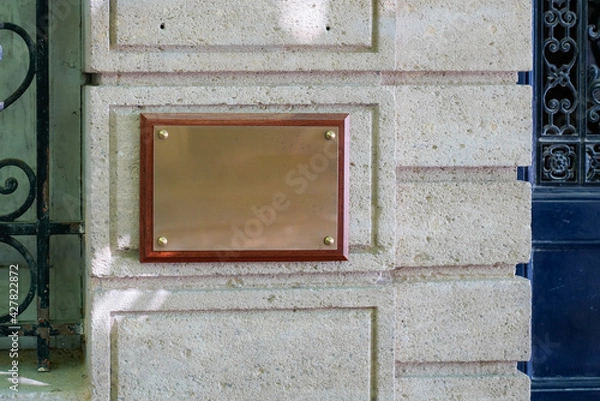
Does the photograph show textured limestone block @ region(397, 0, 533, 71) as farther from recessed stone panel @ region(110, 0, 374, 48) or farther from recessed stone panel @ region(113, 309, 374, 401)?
recessed stone panel @ region(113, 309, 374, 401)

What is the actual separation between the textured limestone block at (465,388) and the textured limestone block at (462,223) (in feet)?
1.15

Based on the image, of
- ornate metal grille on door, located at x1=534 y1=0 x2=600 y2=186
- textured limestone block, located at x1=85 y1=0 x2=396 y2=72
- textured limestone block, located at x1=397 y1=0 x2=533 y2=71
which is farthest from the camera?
ornate metal grille on door, located at x1=534 y1=0 x2=600 y2=186

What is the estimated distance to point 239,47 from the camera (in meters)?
2.28

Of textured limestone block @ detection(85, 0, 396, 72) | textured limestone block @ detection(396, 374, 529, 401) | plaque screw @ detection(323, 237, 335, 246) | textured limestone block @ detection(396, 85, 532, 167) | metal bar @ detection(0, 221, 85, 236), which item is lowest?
textured limestone block @ detection(396, 374, 529, 401)

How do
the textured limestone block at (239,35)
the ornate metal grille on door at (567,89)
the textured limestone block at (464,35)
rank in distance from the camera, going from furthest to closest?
the ornate metal grille on door at (567,89), the textured limestone block at (464,35), the textured limestone block at (239,35)

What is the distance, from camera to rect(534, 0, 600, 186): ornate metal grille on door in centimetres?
283

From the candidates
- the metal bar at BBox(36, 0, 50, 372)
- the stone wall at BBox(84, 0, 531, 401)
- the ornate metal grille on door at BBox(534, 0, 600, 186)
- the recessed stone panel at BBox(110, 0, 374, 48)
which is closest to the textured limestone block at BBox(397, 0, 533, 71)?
the stone wall at BBox(84, 0, 531, 401)

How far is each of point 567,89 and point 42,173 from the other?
1817mm

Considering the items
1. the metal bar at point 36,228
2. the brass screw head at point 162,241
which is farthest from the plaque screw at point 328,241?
the metal bar at point 36,228

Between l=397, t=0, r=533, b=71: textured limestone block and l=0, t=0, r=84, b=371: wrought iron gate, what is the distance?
3.55ft

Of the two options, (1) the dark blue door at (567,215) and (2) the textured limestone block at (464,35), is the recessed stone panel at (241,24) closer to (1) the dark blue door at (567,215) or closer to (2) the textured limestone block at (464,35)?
(2) the textured limestone block at (464,35)

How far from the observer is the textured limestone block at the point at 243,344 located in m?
2.28

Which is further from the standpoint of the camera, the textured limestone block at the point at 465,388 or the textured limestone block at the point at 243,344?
the textured limestone block at the point at 465,388

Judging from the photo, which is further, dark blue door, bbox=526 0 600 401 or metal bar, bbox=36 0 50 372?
dark blue door, bbox=526 0 600 401
